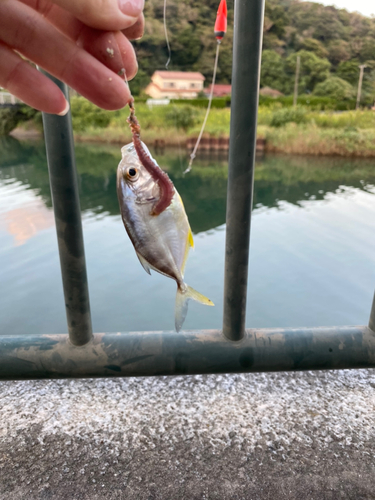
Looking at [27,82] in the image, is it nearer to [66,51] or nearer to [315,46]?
[66,51]

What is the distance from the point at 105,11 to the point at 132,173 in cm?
17

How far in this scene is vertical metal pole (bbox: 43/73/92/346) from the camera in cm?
70

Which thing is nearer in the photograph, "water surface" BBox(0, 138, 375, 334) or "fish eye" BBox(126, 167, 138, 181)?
"fish eye" BBox(126, 167, 138, 181)

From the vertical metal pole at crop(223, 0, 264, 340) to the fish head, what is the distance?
0.94 feet

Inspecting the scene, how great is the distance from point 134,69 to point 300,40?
1870cm

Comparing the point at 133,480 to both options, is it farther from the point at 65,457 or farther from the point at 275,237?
the point at 275,237

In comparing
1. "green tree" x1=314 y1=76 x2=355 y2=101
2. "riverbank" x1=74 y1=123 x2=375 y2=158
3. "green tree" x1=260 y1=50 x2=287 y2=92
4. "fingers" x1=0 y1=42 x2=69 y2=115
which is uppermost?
"green tree" x1=260 y1=50 x2=287 y2=92

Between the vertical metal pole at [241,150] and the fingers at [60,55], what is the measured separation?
293mm

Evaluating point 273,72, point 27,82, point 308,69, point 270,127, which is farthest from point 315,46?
point 27,82

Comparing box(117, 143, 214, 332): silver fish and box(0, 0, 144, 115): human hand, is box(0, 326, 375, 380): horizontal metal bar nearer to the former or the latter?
box(117, 143, 214, 332): silver fish

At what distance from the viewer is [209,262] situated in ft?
13.0

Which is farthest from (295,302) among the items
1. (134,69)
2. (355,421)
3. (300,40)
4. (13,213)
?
(300,40)

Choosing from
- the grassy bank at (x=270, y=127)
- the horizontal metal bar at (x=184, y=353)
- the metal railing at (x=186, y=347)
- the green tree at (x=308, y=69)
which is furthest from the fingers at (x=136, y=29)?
the green tree at (x=308, y=69)

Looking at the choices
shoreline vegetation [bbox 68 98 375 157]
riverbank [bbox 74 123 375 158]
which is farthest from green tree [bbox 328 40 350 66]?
riverbank [bbox 74 123 375 158]
